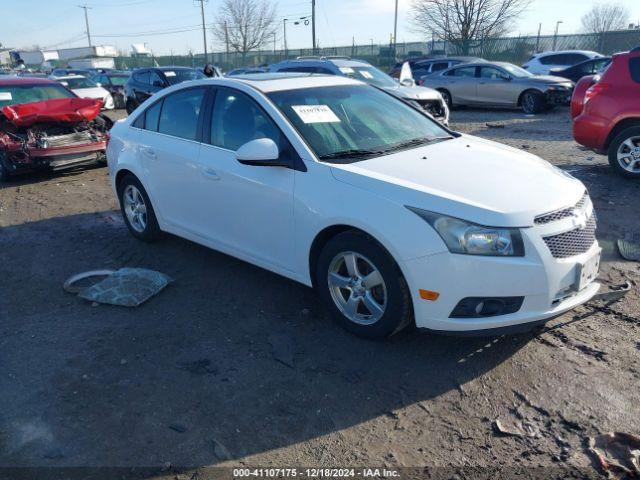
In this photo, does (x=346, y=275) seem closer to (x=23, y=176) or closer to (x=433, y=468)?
(x=433, y=468)

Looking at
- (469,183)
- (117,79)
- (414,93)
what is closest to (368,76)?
(414,93)

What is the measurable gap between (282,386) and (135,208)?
3334mm

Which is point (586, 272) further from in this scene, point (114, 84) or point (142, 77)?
point (114, 84)

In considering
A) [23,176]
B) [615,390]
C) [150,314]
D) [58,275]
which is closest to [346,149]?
[150,314]

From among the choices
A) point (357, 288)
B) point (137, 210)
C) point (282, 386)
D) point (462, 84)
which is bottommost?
point (282, 386)

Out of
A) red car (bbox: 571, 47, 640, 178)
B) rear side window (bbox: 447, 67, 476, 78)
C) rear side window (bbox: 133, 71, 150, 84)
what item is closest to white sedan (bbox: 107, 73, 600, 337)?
red car (bbox: 571, 47, 640, 178)

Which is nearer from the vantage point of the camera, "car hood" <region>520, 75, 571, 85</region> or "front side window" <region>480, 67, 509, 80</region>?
"car hood" <region>520, 75, 571, 85</region>

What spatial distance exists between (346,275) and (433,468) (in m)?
1.45

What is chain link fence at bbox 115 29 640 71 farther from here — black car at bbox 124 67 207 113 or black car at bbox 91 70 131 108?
black car at bbox 124 67 207 113

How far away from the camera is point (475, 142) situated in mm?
4508

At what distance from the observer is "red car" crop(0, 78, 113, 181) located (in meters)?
8.58

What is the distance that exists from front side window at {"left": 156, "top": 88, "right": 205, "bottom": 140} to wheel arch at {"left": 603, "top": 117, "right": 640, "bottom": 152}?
5.95 meters

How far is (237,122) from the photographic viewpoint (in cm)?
440

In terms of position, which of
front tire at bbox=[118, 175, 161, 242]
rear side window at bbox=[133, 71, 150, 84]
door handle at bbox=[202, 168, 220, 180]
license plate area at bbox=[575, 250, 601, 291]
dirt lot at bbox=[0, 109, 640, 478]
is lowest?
dirt lot at bbox=[0, 109, 640, 478]
